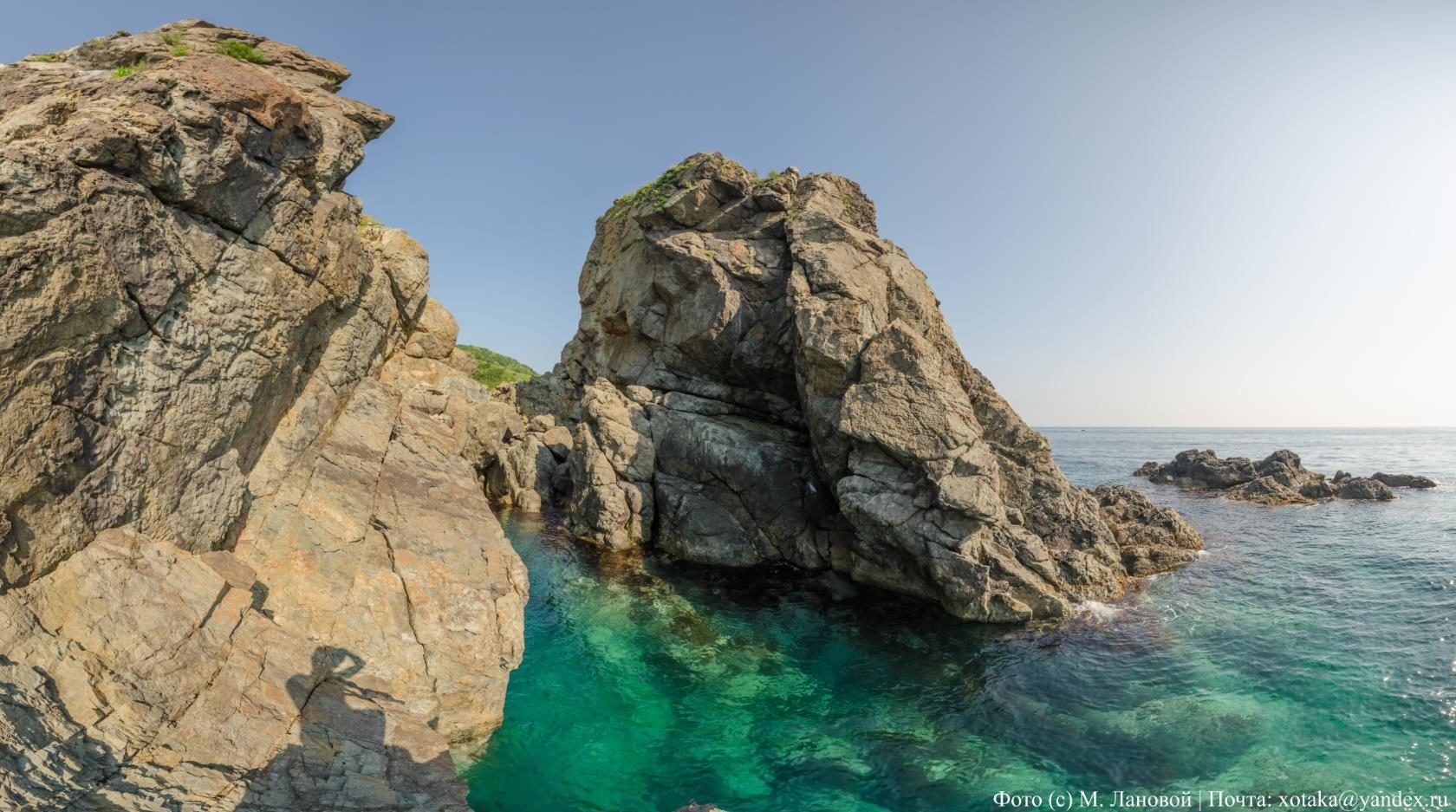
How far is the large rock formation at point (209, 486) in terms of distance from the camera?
9.24m

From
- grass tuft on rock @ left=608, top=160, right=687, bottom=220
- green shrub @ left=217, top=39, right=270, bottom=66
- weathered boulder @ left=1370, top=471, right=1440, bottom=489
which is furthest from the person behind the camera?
weathered boulder @ left=1370, top=471, right=1440, bottom=489

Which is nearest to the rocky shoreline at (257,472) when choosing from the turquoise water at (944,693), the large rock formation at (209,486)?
the large rock formation at (209,486)

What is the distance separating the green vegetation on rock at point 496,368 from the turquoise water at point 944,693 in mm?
62939

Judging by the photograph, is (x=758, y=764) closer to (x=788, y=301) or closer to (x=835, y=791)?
(x=835, y=791)

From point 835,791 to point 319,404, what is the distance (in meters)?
16.7

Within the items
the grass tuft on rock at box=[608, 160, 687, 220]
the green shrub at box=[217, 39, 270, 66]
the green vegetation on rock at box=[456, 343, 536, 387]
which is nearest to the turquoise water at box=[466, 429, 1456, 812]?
the green shrub at box=[217, 39, 270, 66]

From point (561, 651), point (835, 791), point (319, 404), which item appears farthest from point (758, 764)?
point (319, 404)

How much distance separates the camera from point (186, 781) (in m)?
9.11

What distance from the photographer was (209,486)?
12484mm

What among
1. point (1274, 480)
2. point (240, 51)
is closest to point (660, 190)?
point (240, 51)

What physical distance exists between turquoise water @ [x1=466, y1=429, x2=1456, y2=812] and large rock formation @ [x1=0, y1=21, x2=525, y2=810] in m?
3.70

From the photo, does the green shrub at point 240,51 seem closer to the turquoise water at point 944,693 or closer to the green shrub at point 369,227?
the green shrub at point 369,227

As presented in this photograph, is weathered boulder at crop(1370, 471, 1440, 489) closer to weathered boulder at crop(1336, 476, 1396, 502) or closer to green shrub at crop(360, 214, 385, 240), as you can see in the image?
weathered boulder at crop(1336, 476, 1396, 502)

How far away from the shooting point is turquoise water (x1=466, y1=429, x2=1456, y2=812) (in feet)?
47.4
